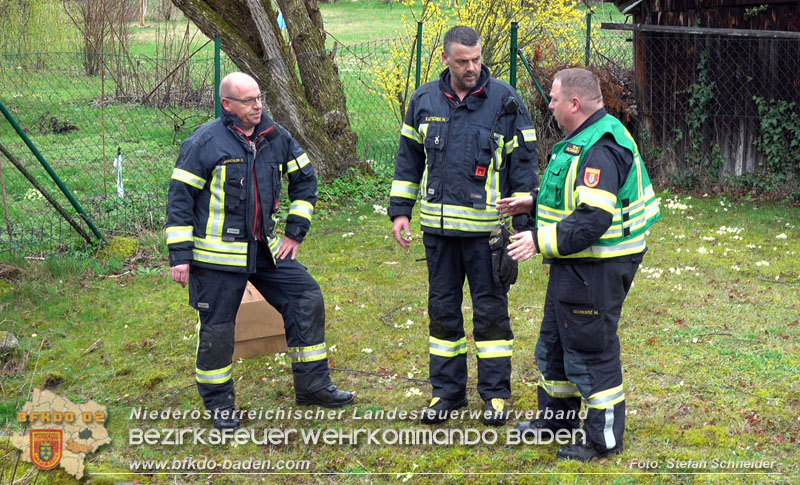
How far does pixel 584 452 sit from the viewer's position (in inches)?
169

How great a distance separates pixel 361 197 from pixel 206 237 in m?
6.37

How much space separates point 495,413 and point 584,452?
66 centimetres

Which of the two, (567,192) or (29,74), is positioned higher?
(29,74)

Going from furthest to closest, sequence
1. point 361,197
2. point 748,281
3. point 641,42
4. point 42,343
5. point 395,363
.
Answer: point 641,42 → point 361,197 → point 748,281 → point 42,343 → point 395,363

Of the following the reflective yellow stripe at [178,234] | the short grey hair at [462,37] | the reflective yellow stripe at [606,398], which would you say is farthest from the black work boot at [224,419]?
the short grey hair at [462,37]

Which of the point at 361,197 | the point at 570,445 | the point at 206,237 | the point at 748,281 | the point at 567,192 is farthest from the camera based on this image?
the point at 361,197

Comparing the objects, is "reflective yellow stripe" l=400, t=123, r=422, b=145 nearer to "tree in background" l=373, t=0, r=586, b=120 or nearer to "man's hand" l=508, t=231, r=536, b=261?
"man's hand" l=508, t=231, r=536, b=261

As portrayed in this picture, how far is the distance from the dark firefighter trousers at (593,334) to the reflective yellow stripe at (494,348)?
19.6 inches

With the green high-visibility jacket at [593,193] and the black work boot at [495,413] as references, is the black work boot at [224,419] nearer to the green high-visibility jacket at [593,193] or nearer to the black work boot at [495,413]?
the black work boot at [495,413]

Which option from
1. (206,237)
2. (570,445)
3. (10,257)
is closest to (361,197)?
(10,257)

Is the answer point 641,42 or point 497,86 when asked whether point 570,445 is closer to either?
point 497,86

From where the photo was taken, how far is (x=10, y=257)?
7.87 meters

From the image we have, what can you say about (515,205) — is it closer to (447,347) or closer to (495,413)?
(447,347)

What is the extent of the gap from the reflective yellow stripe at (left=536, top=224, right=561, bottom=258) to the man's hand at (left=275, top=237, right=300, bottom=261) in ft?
5.77
